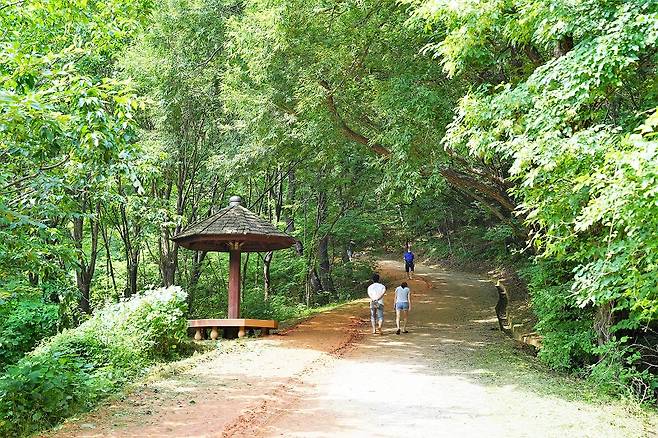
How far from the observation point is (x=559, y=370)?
11258 millimetres

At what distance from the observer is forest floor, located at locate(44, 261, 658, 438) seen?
6.52 meters

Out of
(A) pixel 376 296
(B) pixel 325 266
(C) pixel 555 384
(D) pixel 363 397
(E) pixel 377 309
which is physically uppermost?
(B) pixel 325 266

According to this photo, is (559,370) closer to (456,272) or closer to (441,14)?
(441,14)

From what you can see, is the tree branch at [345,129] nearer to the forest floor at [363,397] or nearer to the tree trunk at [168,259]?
the forest floor at [363,397]

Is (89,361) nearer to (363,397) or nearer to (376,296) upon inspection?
(363,397)

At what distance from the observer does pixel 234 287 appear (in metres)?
14.9

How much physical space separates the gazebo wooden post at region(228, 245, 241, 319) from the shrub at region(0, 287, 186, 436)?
3.06 m

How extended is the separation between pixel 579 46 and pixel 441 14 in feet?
7.30

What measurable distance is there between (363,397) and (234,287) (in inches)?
291

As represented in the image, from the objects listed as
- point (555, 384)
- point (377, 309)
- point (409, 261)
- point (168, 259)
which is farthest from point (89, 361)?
point (409, 261)

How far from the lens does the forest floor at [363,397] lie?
257 inches

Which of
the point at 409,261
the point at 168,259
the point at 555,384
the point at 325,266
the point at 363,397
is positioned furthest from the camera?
the point at 409,261

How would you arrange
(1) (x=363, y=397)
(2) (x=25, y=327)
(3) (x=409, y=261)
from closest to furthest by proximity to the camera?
1. (1) (x=363, y=397)
2. (2) (x=25, y=327)
3. (3) (x=409, y=261)

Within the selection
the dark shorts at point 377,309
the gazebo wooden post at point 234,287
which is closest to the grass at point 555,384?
the dark shorts at point 377,309
